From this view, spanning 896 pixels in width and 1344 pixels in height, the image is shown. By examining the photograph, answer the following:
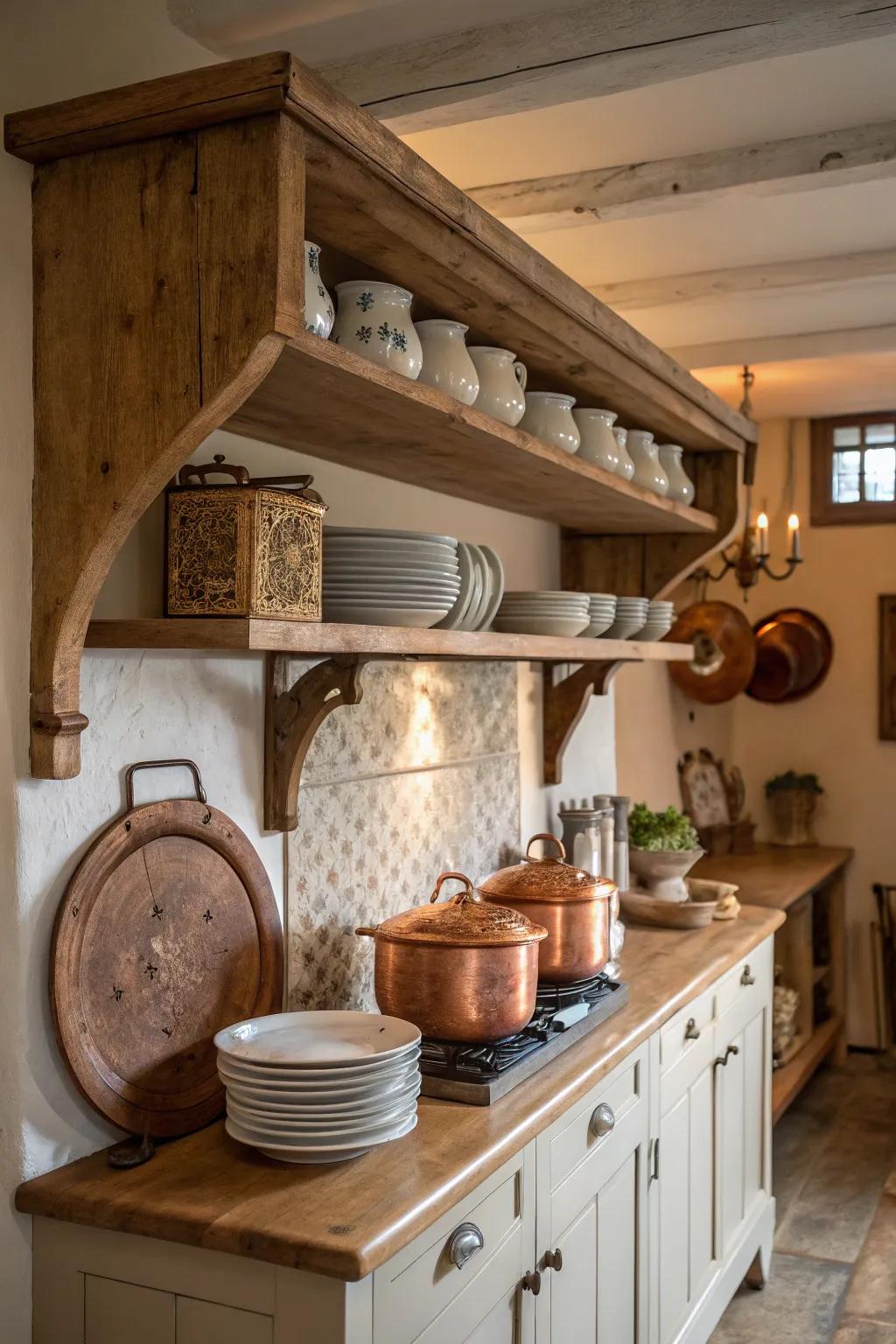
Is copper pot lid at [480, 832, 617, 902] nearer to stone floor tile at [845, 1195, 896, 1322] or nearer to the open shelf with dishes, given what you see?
the open shelf with dishes

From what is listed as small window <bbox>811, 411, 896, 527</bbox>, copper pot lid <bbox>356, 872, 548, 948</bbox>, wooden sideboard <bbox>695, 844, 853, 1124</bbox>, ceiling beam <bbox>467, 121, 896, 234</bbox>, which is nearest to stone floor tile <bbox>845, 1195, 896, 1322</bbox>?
wooden sideboard <bbox>695, 844, 853, 1124</bbox>

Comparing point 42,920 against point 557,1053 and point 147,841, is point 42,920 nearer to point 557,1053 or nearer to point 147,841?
point 147,841

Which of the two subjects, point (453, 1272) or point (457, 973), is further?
point (457, 973)

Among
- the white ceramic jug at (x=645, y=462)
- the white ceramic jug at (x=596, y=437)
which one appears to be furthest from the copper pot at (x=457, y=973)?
the white ceramic jug at (x=645, y=462)

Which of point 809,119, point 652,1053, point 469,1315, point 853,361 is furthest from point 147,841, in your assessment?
point 853,361

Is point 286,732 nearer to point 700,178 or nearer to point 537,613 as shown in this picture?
point 537,613

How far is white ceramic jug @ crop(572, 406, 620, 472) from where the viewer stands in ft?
8.61

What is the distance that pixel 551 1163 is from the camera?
1945 mm

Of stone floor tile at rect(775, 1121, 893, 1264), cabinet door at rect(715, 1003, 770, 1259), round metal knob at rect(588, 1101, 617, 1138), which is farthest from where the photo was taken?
stone floor tile at rect(775, 1121, 893, 1264)

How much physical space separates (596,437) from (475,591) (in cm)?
71

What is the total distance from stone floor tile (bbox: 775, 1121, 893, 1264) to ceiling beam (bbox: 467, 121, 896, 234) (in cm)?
278

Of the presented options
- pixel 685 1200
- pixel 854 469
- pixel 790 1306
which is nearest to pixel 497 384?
pixel 685 1200

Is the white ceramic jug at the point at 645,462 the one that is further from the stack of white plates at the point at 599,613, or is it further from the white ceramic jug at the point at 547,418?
the white ceramic jug at the point at 547,418

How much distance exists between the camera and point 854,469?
5.40 m
